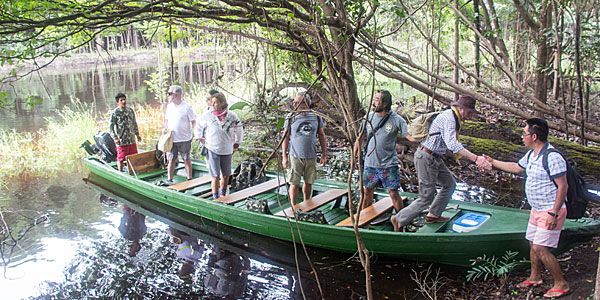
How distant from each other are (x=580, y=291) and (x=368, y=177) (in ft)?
8.04

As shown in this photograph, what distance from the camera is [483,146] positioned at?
25.3 feet

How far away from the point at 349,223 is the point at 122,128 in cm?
502

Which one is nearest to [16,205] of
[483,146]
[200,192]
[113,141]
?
[113,141]

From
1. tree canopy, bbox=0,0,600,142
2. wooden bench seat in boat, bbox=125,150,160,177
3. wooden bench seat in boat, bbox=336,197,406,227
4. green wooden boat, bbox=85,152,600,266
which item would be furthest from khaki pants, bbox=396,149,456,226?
wooden bench seat in boat, bbox=125,150,160,177

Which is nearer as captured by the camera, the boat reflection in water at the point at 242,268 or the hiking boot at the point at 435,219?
the boat reflection in water at the point at 242,268

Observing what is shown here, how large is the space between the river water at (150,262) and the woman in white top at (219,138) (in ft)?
3.08

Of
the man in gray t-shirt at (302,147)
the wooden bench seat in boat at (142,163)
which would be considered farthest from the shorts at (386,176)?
the wooden bench seat in boat at (142,163)

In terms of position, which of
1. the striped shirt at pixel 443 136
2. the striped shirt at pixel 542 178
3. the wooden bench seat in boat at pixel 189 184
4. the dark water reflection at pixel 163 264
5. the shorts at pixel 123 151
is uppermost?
the striped shirt at pixel 443 136

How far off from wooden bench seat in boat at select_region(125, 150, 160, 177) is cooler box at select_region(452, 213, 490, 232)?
561 centimetres

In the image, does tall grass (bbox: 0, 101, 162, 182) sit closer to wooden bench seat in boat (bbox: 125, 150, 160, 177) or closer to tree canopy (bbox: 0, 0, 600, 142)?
wooden bench seat in boat (bbox: 125, 150, 160, 177)

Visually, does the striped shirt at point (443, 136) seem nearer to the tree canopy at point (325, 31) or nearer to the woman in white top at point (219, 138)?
the tree canopy at point (325, 31)

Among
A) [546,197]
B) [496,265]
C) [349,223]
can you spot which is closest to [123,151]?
[349,223]

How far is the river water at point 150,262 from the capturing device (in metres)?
4.95

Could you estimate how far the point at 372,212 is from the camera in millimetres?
5570
